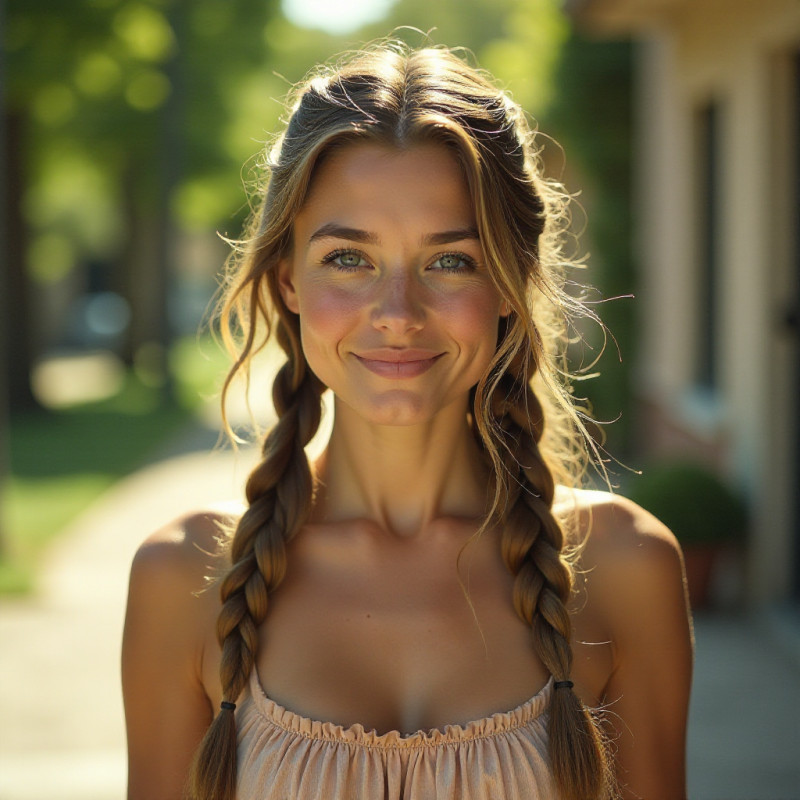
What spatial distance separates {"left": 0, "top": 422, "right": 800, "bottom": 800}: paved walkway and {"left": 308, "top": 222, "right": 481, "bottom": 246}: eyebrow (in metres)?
1.68

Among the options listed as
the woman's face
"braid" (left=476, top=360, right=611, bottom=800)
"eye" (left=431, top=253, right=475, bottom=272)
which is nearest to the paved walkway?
"braid" (left=476, top=360, right=611, bottom=800)

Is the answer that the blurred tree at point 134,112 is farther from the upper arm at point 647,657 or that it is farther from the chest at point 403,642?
the upper arm at point 647,657

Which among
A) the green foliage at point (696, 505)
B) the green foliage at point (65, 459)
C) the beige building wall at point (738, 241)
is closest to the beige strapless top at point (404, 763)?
the green foliage at point (696, 505)

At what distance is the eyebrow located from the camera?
1986mm

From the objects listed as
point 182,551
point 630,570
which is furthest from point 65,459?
point 630,570

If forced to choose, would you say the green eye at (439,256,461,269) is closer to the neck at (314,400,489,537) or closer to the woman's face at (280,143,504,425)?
the woman's face at (280,143,504,425)

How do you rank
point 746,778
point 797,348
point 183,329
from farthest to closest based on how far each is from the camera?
1. point 183,329
2. point 797,348
3. point 746,778

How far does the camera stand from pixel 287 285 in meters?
2.25

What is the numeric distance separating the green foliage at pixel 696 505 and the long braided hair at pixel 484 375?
366cm

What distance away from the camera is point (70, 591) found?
7012mm

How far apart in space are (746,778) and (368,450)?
260 centimetres

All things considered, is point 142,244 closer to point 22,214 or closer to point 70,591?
point 22,214

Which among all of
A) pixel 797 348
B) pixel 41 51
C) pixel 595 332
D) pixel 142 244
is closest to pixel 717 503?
pixel 797 348

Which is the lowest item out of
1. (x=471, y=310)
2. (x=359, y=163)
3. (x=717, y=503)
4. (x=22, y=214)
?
(x=717, y=503)
